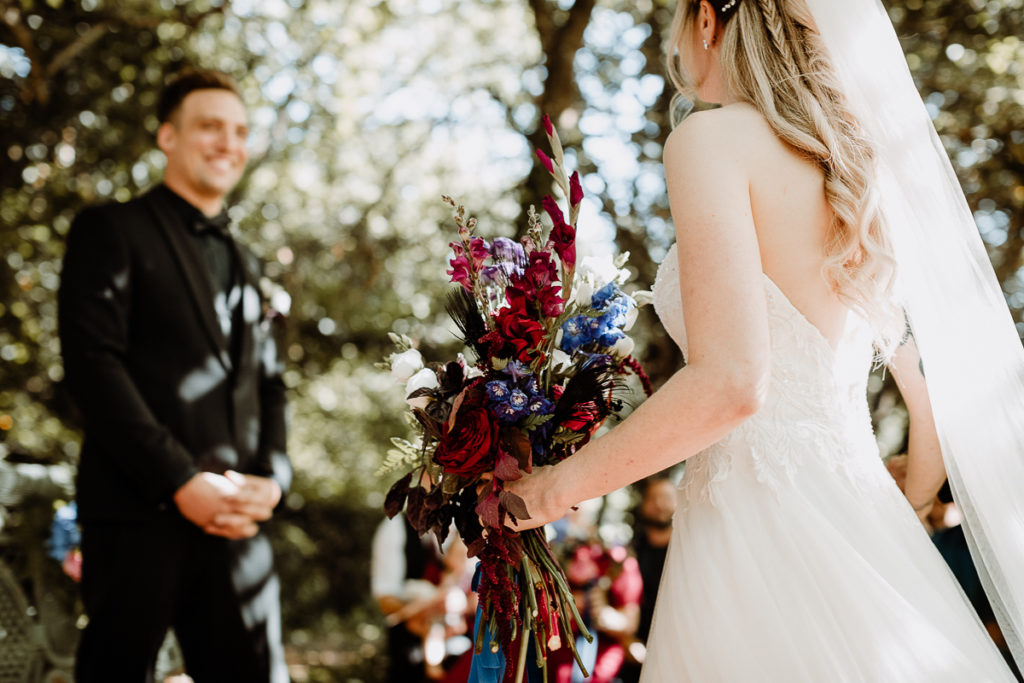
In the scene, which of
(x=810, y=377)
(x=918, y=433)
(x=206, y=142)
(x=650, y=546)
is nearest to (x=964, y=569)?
(x=650, y=546)

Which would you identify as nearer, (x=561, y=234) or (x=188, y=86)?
(x=561, y=234)

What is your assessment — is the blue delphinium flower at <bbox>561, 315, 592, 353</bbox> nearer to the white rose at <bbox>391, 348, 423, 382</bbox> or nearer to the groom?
the white rose at <bbox>391, 348, 423, 382</bbox>

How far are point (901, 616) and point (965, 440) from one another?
0.43 m

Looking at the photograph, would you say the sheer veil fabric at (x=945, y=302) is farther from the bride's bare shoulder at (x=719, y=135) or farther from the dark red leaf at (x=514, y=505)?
the dark red leaf at (x=514, y=505)

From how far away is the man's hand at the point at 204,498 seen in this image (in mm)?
2709

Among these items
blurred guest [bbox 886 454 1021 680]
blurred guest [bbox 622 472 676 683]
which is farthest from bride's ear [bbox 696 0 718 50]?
blurred guest [bbox 622 472 676 683]

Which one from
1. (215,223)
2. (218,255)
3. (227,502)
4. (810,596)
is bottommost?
(810,596)

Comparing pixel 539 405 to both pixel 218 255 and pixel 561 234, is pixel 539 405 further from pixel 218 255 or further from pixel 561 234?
pixel 218 255

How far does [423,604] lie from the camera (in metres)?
5.97

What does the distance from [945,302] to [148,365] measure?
7.93 feet

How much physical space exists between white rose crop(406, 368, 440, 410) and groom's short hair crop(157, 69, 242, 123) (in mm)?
2141

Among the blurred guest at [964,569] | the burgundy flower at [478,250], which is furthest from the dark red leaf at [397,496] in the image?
the blurred guest at [964,569]

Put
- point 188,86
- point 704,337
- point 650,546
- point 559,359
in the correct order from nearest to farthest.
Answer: point 704,337 → point 559,359 → point 188,86 → point 650,546

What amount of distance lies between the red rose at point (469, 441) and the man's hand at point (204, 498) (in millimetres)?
1366
